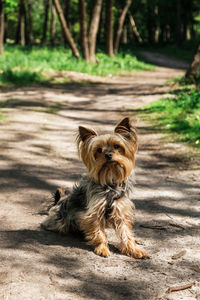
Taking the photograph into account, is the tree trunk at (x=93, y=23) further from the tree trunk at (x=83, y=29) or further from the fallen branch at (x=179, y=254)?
the fallen branch at (x=179, y=254)

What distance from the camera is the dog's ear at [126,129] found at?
13.3 feet

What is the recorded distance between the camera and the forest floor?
3436 mm

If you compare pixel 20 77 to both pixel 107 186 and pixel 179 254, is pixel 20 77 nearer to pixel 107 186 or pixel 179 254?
pixel 107 186

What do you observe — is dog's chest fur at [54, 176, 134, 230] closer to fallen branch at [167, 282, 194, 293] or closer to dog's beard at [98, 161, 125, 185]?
dog's beard at [98, 161, 125, 185]

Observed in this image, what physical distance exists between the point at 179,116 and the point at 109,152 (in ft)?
24.5

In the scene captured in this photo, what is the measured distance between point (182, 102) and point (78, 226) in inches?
334

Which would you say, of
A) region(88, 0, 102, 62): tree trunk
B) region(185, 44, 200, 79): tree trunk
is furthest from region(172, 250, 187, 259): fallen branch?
region(88, 0, 102, 62): tree trunk

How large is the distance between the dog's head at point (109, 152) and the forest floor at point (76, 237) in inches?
34.3

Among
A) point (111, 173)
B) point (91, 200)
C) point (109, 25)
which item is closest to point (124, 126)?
point (111, 173)

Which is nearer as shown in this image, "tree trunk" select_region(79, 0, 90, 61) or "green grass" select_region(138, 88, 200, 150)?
"green grass" select_region(138, 88, 200, 150)

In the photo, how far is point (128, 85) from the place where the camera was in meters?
19.1

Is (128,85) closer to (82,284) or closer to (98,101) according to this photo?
(98,101)

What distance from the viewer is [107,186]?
4.14 meters

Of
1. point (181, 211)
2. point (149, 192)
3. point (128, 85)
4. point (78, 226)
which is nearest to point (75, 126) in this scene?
point (149, 192)
